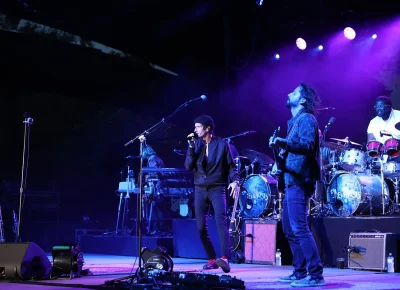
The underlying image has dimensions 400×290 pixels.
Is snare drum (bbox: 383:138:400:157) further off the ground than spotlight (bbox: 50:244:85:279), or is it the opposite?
snare drum (bbox: 383:138:400:157)

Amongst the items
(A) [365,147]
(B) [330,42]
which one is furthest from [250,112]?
(A) [365,147]

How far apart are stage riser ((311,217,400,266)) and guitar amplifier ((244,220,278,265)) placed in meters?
0.76

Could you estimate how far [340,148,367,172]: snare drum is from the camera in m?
10.5

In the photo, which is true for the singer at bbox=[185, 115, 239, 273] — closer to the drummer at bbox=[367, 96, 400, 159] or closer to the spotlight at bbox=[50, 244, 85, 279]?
the spotlight at bbox=[50, 244, 85, 279]

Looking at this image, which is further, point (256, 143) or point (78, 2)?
point (256, 143)

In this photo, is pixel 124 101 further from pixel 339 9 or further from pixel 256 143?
pixel 339 9

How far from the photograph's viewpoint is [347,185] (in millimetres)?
10188

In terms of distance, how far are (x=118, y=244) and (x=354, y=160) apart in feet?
17.5

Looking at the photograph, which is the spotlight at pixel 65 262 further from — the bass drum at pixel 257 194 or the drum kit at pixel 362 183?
the drum kit at pixel 362 183

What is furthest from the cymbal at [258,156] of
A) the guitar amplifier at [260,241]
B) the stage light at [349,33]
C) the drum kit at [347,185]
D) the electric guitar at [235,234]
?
the stage light at [349,33]

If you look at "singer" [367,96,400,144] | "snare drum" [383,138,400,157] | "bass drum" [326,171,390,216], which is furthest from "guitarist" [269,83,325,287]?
"singer" [367,96,400,144]

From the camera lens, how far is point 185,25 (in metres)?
12.4

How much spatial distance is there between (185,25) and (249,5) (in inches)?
58.8

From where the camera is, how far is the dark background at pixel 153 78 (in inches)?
464
